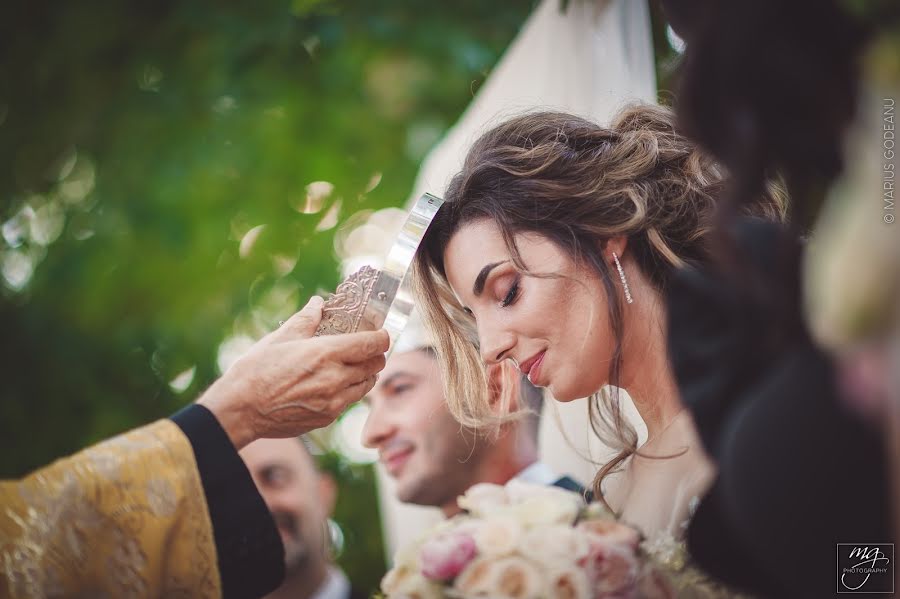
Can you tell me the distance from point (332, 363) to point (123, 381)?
2701 mm

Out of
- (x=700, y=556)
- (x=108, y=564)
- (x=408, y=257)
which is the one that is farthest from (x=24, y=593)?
(x=700, y=556)

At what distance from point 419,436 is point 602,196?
54.7 inches

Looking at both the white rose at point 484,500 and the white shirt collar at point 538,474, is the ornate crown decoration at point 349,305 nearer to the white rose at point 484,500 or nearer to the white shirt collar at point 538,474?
the white rose at point 484,500

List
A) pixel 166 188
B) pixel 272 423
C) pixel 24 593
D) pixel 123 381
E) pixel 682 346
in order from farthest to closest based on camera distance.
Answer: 1. pixel 123 381
2. pixel 166 188
3. pixel 272 423
4. pixel 24 593
5. pixel 682 346

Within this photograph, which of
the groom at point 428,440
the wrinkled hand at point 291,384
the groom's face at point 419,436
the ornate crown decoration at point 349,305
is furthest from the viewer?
the groom's face at point 419,436

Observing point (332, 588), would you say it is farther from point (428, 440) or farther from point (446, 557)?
point (446, 557)

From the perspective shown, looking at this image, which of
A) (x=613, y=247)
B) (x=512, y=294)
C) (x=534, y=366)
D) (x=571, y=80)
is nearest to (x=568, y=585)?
(x=534, y=366)

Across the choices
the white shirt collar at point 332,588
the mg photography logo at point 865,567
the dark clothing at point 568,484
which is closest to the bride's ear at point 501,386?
the dark clothing at point 568,484

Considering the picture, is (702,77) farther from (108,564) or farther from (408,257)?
(108,564)

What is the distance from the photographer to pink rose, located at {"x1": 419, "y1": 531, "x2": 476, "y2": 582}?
5.30ft

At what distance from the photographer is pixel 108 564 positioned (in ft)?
5.41

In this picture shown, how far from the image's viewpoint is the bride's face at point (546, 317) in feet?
6.88

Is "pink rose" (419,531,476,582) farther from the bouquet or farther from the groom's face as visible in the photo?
the groom's face

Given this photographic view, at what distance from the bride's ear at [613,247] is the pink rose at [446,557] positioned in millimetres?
832
